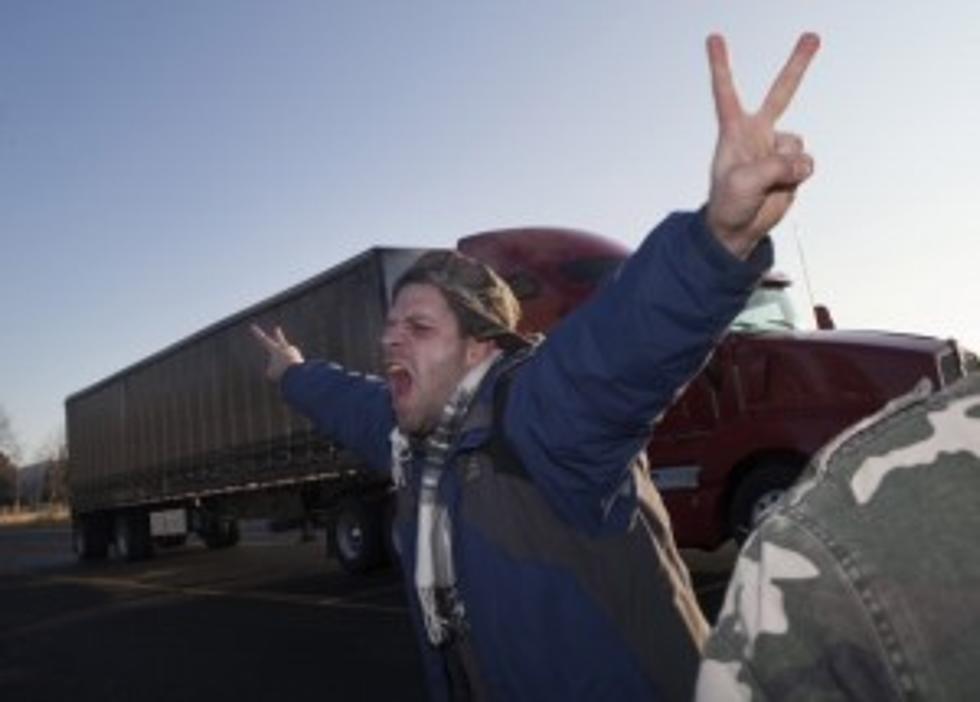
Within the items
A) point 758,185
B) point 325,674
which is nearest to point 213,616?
point 325,674

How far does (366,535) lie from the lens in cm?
1395

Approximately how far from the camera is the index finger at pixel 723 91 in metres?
1.57

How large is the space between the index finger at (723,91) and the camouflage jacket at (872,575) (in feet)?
2.43

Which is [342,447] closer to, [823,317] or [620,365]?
[823,317]

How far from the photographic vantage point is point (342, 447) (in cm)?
1365

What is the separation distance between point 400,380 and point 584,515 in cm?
73

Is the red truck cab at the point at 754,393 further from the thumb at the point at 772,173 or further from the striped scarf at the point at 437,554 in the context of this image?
the thumb at the point at 772,173

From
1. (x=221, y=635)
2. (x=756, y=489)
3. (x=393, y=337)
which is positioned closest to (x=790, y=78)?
(x=393, y=337)

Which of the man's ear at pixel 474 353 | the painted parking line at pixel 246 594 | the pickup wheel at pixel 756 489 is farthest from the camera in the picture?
the painted parking line at pixel 246 594

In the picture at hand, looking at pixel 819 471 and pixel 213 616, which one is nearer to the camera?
pixel 819 471

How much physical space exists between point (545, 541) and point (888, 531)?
4.77ft

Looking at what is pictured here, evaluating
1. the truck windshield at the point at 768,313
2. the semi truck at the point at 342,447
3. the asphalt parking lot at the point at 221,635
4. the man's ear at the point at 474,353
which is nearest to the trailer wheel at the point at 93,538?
the semi truck at the point at 342,447

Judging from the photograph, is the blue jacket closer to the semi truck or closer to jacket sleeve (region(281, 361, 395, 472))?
the semi truck

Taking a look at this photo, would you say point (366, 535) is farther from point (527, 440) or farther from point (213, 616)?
point (527, 440)
